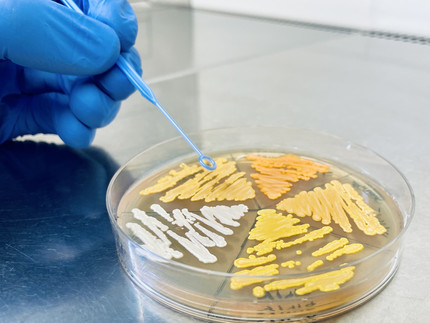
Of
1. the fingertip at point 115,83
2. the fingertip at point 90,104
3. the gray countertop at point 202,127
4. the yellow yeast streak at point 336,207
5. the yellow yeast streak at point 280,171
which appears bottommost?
the gray countertop at point 202,127

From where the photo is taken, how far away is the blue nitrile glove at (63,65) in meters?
0.80

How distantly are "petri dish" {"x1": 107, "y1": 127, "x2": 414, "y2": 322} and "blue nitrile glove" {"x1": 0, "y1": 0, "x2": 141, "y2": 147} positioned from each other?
0.15 metres

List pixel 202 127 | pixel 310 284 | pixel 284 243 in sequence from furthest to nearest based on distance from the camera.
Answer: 1. pixel 202 127
2. pixel 284 243
3. pixel 310 284

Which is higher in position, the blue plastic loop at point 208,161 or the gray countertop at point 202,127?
the blue plastic loop at point 208,161

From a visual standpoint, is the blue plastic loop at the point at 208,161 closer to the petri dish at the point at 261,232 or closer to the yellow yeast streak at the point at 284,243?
the petri dish at the point at 261,232

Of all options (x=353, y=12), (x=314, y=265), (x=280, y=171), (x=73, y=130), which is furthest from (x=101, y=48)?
(x=353, y=12)

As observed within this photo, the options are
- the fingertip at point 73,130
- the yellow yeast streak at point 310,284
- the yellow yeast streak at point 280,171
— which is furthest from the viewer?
the fingertip at point 73,130

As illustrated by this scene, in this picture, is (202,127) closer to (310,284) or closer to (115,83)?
(115,83)

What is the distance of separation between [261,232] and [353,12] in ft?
5.41

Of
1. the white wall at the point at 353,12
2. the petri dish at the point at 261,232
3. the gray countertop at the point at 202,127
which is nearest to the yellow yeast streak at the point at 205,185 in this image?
the petri dish at the point at 261,232

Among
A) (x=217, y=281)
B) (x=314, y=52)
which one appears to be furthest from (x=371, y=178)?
(x=314, y=52)

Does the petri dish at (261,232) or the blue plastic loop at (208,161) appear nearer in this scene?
the petri dish at (261,232)

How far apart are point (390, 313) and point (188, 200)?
36 centimetres

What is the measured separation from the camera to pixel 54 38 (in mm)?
817
